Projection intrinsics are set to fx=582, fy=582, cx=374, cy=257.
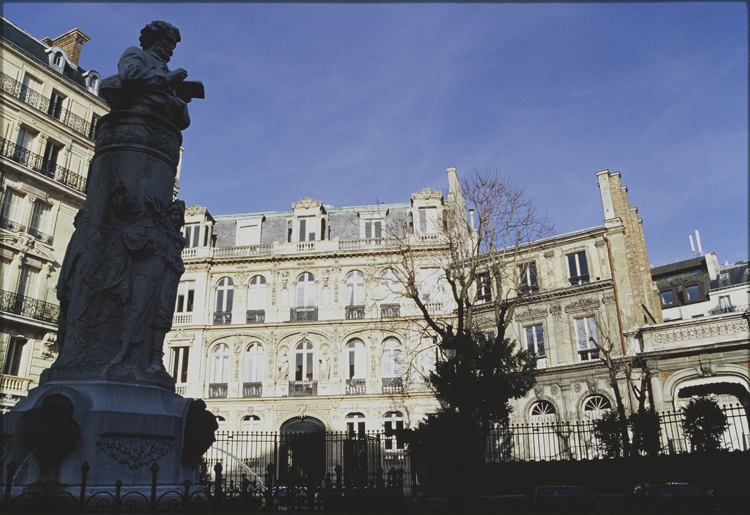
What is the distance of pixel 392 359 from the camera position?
31.1 meters

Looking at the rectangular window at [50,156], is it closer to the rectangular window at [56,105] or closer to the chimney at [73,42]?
the rectangular window at [56,105]

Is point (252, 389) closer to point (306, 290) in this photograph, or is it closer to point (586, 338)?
point (306, 290)

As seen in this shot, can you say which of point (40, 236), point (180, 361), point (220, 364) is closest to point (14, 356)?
point (40, 236)

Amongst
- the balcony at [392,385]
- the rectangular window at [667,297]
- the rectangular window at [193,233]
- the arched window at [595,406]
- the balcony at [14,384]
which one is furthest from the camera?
the rectangular window at [667,297]

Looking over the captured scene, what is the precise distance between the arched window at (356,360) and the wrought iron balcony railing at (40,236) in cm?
1522

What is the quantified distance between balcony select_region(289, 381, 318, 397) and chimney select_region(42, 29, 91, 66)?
19.3 meters

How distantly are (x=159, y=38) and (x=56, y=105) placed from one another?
831 inches

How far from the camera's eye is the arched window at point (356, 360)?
31062 millimetres

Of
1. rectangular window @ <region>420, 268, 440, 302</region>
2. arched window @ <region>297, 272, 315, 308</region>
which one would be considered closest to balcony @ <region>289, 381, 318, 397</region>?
arched window @ <region>297, 272, 315, 308</region>

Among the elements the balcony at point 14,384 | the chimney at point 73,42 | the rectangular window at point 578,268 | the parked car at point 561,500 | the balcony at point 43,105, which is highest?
the chimney at point 73,42

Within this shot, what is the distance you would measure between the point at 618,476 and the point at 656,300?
61.9 feet

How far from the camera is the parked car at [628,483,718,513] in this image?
38.3 feet

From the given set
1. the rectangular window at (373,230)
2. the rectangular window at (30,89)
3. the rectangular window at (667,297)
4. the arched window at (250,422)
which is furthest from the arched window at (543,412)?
the rectangular window at (30,89)

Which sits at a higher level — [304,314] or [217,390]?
[304,314]
